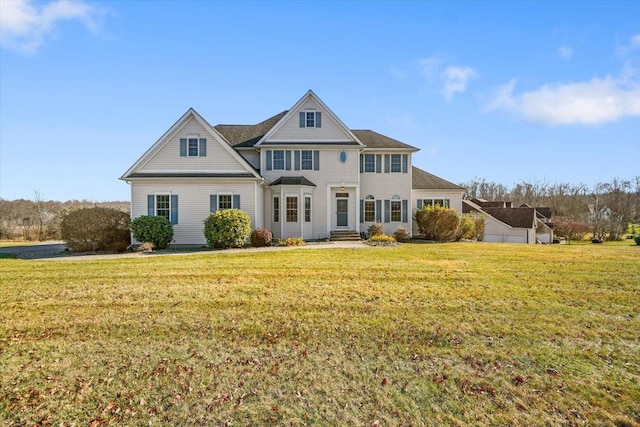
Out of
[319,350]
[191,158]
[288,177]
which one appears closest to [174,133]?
[191,158]

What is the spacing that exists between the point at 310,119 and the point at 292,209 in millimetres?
5907

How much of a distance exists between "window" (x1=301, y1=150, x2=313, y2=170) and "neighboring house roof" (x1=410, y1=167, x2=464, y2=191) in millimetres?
7595

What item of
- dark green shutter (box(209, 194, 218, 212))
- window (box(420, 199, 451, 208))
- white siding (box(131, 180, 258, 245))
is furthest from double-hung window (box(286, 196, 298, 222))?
window (box(420, 199, 451, 208))

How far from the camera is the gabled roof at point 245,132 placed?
2398 cm

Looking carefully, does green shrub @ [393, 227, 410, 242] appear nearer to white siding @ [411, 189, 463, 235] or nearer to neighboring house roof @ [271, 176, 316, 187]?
white siding @ [411, 189, 463, 235]

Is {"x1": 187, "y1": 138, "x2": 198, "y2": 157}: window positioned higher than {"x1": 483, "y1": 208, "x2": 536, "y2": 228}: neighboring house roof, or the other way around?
{"x1": 187, "y1": 138, "x2": 198, "y2": 157}: window

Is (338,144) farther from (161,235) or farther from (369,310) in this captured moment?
(369,310)

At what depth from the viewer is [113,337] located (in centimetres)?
635

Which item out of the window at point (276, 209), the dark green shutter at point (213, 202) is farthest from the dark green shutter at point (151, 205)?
the window at point (276, 209)

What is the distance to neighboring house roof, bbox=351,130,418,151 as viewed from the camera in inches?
944

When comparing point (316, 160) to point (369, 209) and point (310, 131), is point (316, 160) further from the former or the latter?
point (369, 209)

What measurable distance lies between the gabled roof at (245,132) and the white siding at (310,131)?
7.08 ft

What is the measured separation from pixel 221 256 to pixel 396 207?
13292mm

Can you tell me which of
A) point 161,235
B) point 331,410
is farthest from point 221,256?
point 331,410
